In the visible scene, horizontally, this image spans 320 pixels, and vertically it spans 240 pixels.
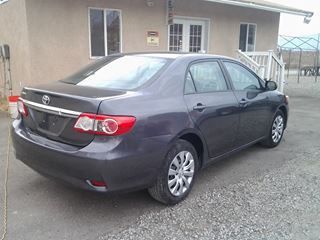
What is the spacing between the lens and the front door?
35.3 feet

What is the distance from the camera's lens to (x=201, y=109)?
3.85 m

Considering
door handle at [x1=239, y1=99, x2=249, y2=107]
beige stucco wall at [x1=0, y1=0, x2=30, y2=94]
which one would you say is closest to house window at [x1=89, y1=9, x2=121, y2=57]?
beige stucco wall at [x1=0, y1=0, x2=30, y2=94]

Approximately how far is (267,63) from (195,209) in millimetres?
8164

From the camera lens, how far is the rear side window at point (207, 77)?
4.00 metres

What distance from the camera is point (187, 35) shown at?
1101cm

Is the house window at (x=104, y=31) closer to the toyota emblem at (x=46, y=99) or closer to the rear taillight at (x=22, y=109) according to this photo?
the rear taillight at (x=22, y=109)

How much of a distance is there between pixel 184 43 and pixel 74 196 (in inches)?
323

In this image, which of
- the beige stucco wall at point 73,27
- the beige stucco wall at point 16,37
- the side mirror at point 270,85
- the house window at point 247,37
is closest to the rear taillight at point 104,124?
the side mirror at point 270,85

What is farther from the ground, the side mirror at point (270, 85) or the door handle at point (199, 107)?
the side mirror at point (270, 85)

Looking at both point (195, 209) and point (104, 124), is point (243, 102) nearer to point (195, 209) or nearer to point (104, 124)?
point (195, 209)

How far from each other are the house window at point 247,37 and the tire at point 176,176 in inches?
383

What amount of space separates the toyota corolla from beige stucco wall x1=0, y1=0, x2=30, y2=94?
15.3 feet

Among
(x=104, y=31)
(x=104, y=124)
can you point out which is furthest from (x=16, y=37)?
(x=104, y=124)

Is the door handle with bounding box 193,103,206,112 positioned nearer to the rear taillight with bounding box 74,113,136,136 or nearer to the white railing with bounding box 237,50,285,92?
the rear taillight with bounding box 74,113,136,136
